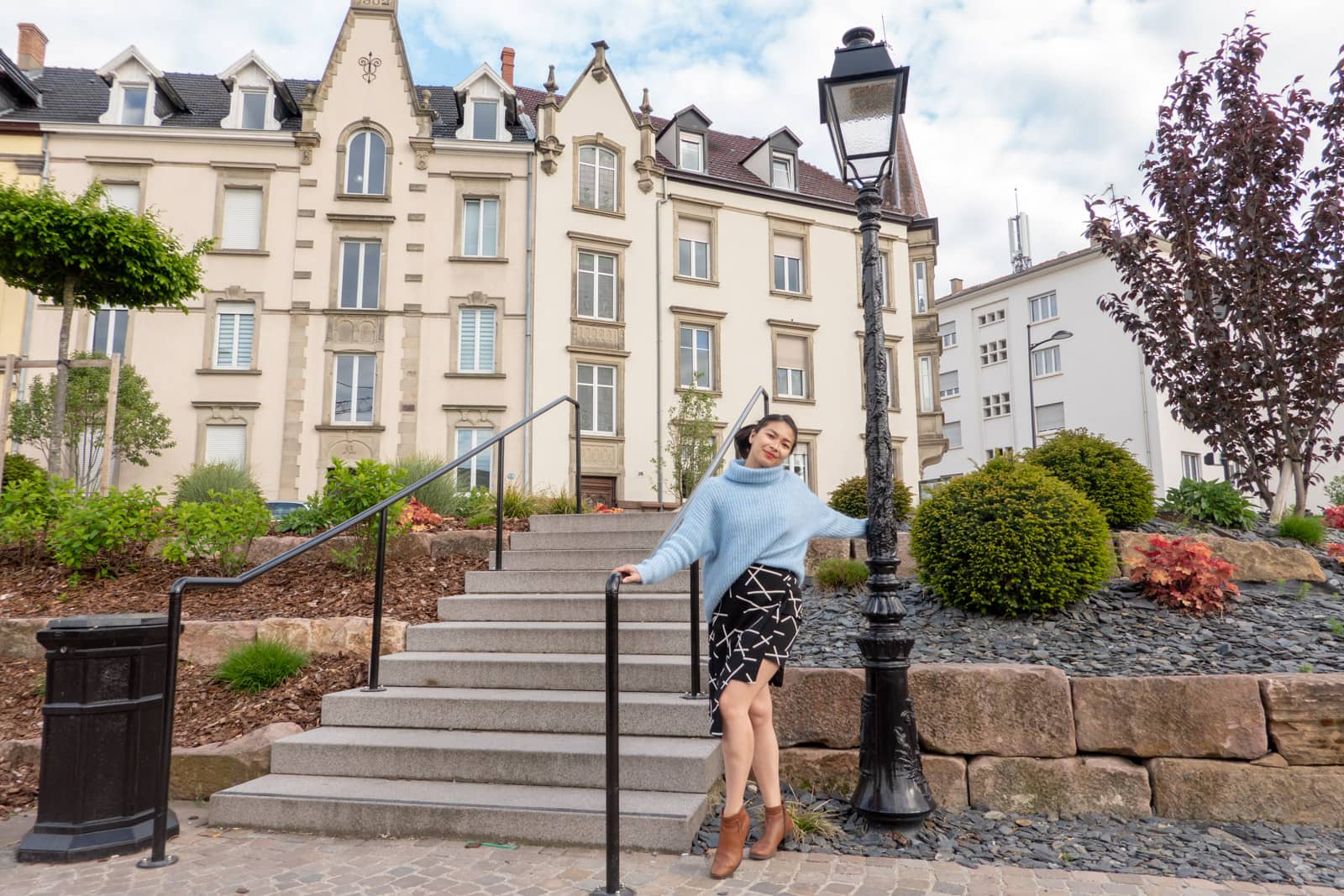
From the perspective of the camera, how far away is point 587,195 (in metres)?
21.0

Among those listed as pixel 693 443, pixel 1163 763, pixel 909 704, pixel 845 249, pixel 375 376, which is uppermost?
pixel 845 249

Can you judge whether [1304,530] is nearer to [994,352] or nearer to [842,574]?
[842,574]

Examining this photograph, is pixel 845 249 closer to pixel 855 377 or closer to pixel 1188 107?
pixel 855 377

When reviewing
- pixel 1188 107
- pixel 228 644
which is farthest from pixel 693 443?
pixel 228 644

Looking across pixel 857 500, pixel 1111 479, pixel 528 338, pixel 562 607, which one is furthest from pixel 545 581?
pixel 528 338

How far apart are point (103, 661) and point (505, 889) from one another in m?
2.14

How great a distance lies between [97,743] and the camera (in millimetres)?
3785

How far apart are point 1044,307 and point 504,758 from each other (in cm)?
3827

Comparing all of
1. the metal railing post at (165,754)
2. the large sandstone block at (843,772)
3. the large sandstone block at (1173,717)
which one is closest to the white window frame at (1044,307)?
the large sandstone block at (1173,717)

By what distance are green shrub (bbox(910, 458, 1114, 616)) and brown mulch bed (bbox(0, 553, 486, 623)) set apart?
11.9ft

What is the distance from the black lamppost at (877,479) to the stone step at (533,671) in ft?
3.56

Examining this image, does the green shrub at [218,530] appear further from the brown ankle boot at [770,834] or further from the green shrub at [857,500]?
the green shrub at [857,500]

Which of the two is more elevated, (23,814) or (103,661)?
(103,661)

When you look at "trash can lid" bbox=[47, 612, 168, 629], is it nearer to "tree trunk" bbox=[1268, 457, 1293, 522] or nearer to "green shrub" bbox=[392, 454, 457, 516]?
"green shrub" bbox=[392, 454, 457, 516]
